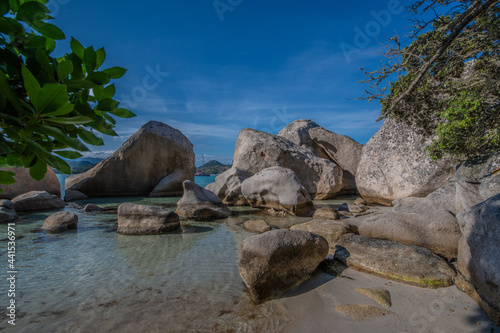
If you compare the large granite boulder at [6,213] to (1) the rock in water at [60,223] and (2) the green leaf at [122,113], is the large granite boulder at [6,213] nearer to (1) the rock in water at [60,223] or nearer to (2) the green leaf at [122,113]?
(1) the rock in water at [60,223]

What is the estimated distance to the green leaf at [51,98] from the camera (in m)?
0.65

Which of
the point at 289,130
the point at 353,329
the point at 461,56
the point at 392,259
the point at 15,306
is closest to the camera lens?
the point at 353,329

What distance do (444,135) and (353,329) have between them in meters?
3.92

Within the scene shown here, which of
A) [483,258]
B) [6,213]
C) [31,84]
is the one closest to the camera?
[31,84]

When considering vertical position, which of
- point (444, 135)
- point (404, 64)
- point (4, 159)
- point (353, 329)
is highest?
point (404, 64)

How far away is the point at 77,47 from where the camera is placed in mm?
878

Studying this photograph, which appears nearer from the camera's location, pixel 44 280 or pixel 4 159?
pixel 4 159

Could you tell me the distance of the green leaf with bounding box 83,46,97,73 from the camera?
2.83 ft

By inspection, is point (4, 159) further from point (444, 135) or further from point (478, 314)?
point (444, 135)

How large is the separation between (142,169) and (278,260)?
52.7 ft

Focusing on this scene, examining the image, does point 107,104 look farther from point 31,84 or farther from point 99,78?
point 31,84

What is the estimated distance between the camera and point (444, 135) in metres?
4.58

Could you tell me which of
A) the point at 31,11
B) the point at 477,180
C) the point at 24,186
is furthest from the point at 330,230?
the point at 24,186

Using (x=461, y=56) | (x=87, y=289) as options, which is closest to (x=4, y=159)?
(x=87, y=289)
